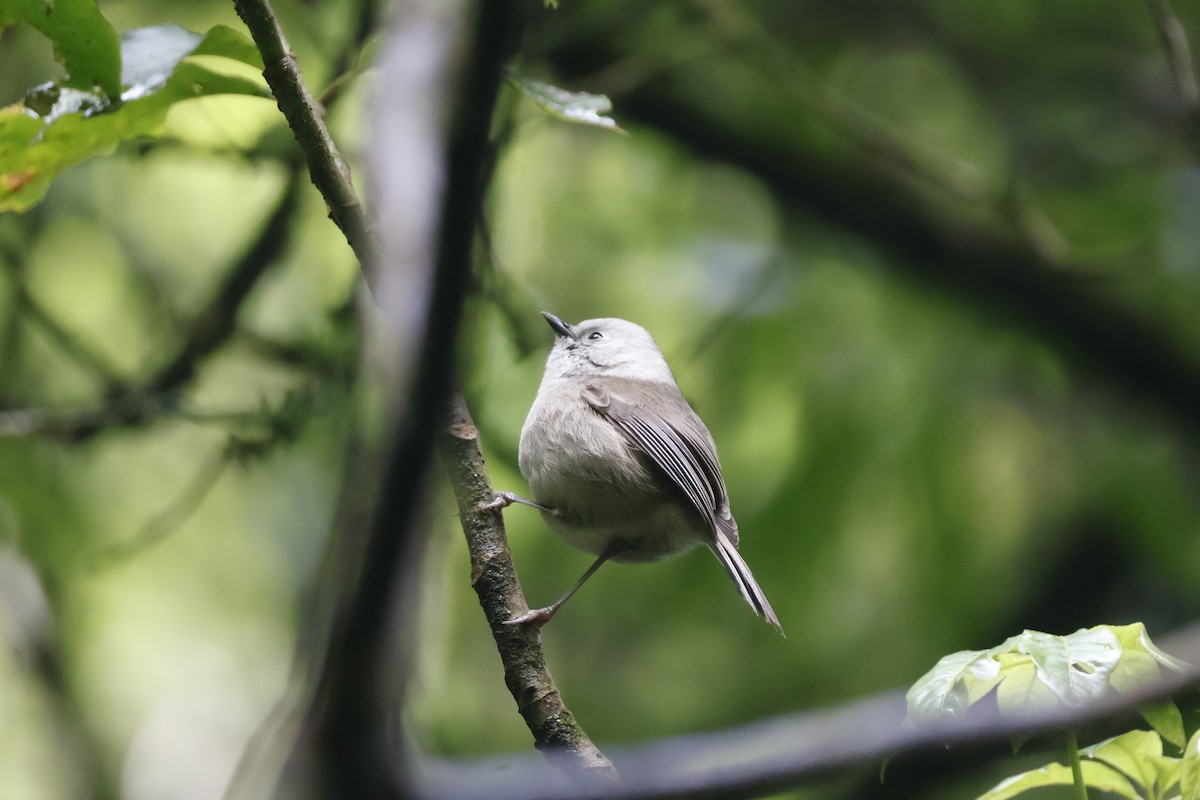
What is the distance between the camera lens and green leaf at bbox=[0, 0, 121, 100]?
8.01 ft

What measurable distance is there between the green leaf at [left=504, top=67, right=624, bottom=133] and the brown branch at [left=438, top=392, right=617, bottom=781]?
0.71 metres

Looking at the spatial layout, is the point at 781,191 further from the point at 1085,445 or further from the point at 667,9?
the point at 1085,445

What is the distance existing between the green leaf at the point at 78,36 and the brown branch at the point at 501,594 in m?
1.09

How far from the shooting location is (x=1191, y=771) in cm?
193

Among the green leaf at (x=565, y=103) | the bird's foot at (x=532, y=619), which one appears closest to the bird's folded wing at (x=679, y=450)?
the bird's foot at (x=532, y=619)

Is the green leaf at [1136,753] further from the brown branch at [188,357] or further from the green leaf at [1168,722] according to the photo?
the brown branch at [188,357]

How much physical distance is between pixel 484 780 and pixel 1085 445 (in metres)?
6.10

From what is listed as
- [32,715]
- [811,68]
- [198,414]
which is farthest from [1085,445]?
[32,715]

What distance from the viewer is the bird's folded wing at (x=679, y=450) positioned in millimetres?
4055

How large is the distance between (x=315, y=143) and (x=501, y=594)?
1081mm

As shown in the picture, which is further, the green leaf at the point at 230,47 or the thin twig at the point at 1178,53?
the thin twig at the point at 1178,53

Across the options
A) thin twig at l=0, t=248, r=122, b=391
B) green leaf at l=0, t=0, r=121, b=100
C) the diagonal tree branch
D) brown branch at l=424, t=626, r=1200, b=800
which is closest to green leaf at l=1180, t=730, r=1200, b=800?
brown branch at l=424, t=626, r=1200, b=800

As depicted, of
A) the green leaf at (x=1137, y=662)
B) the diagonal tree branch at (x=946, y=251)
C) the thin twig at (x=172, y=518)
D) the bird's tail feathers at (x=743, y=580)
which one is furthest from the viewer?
the diagonal tree branch at (x=946, y=251)

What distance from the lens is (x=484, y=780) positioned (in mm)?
1225
